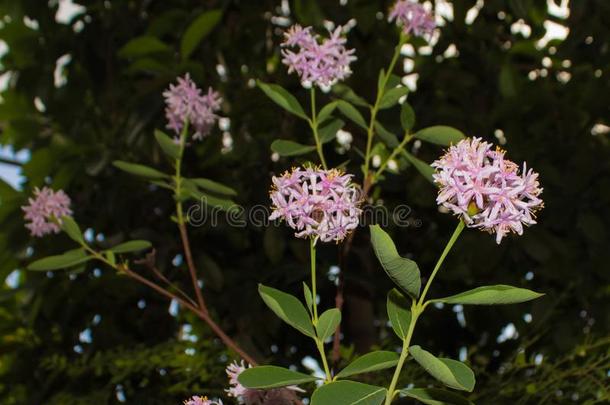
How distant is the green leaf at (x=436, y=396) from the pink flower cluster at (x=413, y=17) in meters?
0.74

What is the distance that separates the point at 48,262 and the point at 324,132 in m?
0.44

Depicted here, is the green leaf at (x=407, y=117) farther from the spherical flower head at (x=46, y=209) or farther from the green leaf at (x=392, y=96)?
the spherical flower head at (x=46, y=209)

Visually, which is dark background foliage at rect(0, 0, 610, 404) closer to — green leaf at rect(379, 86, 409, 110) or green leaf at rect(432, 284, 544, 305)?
green leaf at rect(379, 86, 409, 110)

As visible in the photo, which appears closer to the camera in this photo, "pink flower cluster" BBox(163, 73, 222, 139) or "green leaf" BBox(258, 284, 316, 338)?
"green leaf" BBox(258, 284, 316, 338)

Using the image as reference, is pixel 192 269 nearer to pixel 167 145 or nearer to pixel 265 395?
pixel 167 145

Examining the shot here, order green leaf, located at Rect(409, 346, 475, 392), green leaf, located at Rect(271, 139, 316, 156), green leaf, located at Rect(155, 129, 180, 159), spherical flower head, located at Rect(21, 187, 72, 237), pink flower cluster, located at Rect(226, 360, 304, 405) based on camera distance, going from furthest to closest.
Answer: spherical flower head, located at Rect(21, 187, 72, 237)
green leaf, located at Rect(155, 129, 180, 159)
green leaf, located at Rect(271, 139, 316, 156)
pink flower cluster, located at Rect(226, 360, 304, 405)
green leaf, located at Rect(409, 346, 475, 392)

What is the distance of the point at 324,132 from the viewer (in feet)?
4.05

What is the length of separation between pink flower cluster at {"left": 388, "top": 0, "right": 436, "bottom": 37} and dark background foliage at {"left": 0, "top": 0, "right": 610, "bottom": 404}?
1.39 feet

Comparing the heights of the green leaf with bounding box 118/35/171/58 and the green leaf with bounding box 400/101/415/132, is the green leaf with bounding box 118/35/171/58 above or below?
below

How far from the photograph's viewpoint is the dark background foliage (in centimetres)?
190

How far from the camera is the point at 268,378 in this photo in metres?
0.76

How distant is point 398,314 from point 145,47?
1.22 metres

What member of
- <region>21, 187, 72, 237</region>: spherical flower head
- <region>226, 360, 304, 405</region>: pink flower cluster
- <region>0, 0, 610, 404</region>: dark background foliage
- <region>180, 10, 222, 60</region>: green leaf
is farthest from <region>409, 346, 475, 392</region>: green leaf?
<region>180, 10, 222, 60</region>: green leaf

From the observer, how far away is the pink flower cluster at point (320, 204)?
3.01 ft
